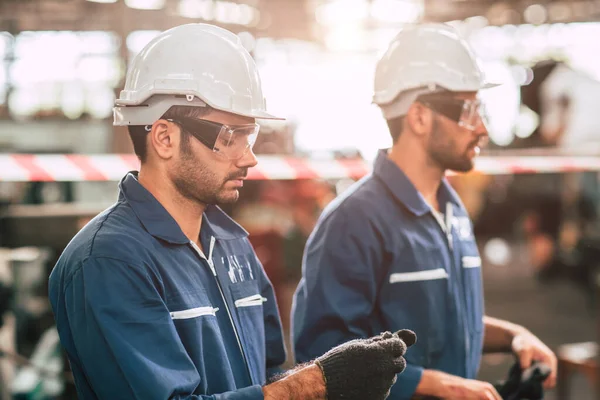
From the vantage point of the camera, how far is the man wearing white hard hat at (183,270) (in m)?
1.94

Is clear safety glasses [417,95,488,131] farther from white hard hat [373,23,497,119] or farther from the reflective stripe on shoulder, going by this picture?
the reflective stripe on shoulder

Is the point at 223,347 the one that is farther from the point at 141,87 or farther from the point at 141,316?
the point at 141,87

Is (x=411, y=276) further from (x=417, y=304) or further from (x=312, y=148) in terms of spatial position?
(x=312, y=148)

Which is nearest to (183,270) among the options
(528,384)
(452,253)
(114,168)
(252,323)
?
(252,323)

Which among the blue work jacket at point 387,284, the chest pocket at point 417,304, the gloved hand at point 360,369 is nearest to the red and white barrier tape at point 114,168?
the blue work jacket at point 387,284

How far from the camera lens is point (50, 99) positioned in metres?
14.6

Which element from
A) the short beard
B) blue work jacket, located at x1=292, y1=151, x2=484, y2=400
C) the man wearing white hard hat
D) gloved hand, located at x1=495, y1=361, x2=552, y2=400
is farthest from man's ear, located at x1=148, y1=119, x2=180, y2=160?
gloved hand, located at x1=495, y1=361, x2=552, y2=400

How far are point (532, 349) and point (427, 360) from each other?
20.8 inches

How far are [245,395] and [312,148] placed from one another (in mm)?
13224

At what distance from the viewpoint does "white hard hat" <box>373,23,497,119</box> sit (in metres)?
3.22

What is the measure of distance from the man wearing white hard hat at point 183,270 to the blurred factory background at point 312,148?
1.24 meters

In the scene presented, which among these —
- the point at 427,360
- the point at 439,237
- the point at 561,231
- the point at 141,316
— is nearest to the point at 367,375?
the point at 141,316

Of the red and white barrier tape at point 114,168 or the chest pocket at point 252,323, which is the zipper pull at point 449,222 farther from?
the red and white barrier tape at point 114,168

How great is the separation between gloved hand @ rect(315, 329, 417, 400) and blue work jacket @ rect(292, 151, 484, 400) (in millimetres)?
808
